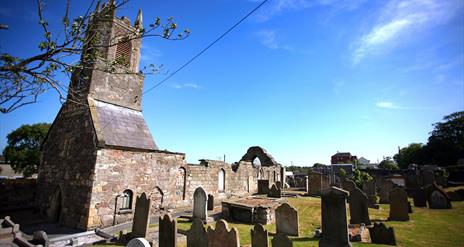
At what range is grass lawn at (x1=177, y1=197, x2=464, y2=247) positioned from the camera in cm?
773

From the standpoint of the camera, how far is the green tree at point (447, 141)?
40969 millimetres

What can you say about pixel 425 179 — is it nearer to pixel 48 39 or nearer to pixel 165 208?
pixel 165 208

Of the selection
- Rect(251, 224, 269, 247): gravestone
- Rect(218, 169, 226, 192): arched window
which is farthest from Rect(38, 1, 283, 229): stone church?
Rect(251, 224, 269, 247): gravestone

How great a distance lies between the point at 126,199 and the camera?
38.8 feet

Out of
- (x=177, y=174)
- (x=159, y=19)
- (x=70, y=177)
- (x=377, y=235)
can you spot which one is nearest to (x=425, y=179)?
(x=377, y=235)

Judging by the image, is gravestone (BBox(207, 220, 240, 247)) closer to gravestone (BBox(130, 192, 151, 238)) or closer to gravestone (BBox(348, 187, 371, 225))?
gravestone (BBox(130, 192, 151, 238))

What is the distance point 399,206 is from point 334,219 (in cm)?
753

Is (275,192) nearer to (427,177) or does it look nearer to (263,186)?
(263,186)

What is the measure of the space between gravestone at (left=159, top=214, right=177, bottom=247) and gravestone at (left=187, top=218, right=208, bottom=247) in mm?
521

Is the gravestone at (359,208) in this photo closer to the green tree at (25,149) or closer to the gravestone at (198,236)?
the gravestone at (198,236)

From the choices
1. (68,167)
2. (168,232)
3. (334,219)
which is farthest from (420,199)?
(68,167)

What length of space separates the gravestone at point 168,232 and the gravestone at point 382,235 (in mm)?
6585

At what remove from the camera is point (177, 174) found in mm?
14906

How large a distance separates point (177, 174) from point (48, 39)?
1195cm
